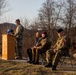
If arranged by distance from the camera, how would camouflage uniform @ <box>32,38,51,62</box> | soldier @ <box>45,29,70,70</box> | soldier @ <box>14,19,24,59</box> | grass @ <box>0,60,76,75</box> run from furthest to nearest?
soldier @ <box>14,19,24,59</box>
camouflage uniform @ <box>32,38,51,62</box>
soldier @ <box>45,29,70,70</box>
grass @ <box>0,60,76,75</box>

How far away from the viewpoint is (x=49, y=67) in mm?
10305

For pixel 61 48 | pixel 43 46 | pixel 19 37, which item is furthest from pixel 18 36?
pixel 61 48

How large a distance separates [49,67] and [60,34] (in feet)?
4.30

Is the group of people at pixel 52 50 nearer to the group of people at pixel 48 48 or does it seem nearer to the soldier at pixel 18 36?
the group of people at pixel 48 48

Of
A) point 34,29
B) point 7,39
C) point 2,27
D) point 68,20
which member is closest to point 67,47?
point 7,39


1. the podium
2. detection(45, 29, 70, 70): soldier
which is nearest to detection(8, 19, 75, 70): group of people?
detection(45, 29, 70, 70): soldier

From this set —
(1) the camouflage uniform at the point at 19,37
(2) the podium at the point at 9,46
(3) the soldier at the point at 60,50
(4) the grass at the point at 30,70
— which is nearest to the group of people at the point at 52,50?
(3) the soldier at the point at 60,50

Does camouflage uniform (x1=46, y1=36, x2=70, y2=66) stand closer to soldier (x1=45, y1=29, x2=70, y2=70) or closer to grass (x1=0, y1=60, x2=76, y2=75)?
soldier (x1=45, y1=29, x2=70, y2=70)

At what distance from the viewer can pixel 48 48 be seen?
1131 centimetres

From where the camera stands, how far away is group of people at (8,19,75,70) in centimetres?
987

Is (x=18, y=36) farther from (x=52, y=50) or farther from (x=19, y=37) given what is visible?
(x=52, y=50)

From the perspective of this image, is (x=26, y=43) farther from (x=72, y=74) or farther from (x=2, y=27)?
(x=72, y=74)

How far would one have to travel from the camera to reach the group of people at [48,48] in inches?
388

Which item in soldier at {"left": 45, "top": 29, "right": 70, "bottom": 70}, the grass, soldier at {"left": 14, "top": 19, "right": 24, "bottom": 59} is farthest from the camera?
soldier at {"left": 14, "top": 19, "right": 24, "bottom": 59}
